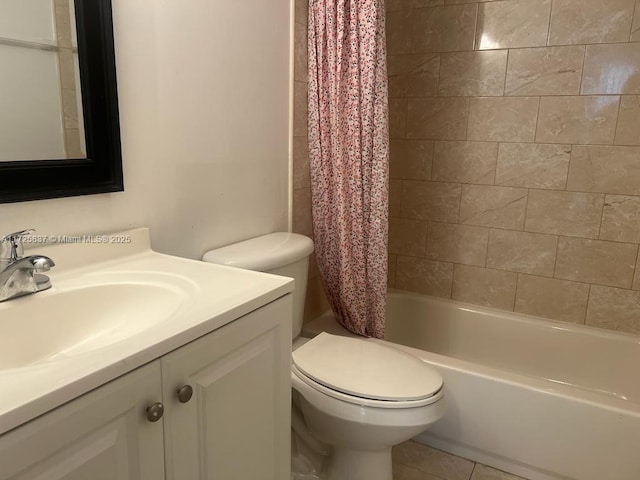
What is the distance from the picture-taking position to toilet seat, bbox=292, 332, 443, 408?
4.80 ft

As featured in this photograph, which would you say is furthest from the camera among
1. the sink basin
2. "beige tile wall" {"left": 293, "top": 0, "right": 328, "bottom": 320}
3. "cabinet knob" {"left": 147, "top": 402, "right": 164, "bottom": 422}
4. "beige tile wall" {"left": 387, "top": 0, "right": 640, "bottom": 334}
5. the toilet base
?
"beige tile wall" {"left": 387, "top": 0, "right": 640, "bottom": 334}

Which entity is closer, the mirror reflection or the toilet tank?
the mirror reflection

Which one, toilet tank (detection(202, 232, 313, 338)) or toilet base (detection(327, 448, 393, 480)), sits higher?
toilet tank (detection(202, 232, 313, 338))

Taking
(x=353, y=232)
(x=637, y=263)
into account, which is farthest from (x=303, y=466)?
(x=637, y=263)

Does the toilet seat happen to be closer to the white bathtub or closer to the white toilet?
the white toilet

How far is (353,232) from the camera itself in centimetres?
201

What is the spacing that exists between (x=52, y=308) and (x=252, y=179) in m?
0.91

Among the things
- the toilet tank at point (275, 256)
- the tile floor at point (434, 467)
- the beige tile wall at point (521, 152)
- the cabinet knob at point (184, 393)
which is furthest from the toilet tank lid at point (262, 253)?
the beige tile wall at point (521, 152)

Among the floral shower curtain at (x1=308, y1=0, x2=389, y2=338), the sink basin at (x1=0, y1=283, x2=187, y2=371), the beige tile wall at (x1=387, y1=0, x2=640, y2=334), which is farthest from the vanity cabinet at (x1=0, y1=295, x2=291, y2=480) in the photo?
the beige tile wall at (x1=387, y1=0, x2=640, y2=334)

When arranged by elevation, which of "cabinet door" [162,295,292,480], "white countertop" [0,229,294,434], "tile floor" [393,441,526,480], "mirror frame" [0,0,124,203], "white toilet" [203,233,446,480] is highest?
"mirror frame" [0,0,124,203]

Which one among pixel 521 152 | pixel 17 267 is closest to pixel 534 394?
pixel 521 152

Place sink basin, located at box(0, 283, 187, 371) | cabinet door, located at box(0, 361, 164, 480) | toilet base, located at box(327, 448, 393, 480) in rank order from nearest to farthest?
cabinet door, located at box(0, 361, 164, 480), sink basin, located at box(0, 283, 187, 371), toilet base, located at box(327, 448, 393, 480)

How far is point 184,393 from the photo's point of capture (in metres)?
0.90

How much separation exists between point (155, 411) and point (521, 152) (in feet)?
6.65
